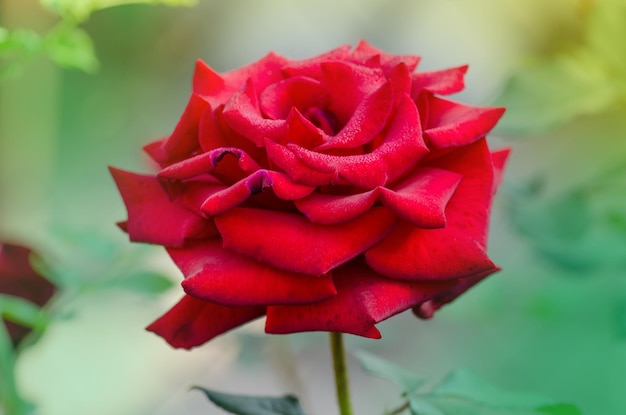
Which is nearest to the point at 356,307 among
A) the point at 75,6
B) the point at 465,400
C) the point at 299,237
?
the point at 299,237

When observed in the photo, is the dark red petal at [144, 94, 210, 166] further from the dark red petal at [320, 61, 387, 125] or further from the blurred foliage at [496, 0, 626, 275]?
the blurred foliage at [496, 0, 626, 275]

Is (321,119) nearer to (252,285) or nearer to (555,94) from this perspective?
(252,285)

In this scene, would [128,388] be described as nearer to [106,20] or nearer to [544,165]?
[106,20]

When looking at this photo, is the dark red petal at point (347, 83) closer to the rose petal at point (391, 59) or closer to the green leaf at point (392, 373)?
the rose petal at point (391, 59)

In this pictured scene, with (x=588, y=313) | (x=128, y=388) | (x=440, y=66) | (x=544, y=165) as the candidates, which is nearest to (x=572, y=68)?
(x=588, y=313)

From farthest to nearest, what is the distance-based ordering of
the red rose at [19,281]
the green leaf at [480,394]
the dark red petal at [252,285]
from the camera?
the red rose at [19,281] → the green leaf at [480,394] → the dark red petal at [252,285]

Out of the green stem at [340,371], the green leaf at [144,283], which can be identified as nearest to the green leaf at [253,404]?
the green stem at [340,371]
